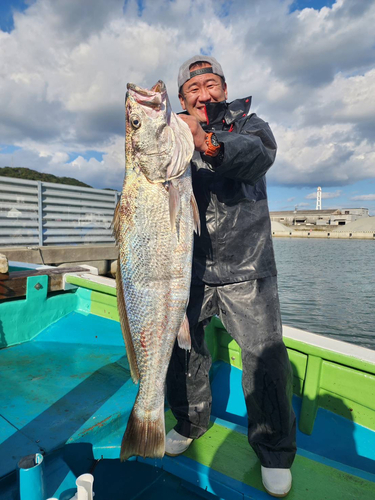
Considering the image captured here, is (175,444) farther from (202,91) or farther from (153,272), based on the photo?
(202,91)

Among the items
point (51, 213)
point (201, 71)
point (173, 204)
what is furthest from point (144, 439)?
point (51, 213)

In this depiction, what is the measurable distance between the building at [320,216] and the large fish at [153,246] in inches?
3262

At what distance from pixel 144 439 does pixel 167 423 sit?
86cm

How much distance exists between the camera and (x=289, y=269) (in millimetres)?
25531

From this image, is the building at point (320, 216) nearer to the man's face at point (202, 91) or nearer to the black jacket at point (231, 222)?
the man's face at point (202, 91)

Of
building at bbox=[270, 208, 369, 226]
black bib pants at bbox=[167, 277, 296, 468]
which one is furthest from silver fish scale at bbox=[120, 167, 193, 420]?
building at bbox=[270, 208, 369, 226]

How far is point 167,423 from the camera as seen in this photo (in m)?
2.73

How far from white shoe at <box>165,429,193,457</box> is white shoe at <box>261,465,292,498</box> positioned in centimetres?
63

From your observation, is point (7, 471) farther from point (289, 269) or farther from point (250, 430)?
point (289, 269)

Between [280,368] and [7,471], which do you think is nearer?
[7,471]

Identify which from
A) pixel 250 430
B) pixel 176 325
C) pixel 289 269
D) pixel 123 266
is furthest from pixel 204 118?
pixel 289 269

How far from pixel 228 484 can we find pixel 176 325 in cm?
111

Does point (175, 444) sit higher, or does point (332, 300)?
point (175, 444)

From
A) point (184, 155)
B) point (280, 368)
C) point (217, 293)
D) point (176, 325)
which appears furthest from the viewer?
point (217, 293)
